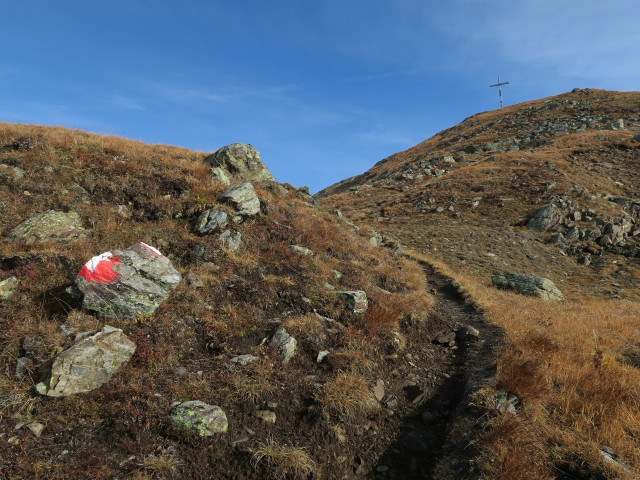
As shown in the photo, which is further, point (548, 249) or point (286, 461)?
point (548, 249)

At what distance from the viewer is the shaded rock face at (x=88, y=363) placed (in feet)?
19.6

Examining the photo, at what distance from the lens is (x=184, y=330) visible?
8.09 meters

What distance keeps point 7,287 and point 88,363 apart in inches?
131

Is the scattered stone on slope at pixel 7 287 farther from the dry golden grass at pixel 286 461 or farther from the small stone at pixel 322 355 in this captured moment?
the small stone at pixel 322 355

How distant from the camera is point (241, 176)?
19297mm

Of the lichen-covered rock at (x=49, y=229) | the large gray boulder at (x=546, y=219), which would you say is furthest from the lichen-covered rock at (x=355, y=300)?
the large gray boulder at (x=546, y=219)

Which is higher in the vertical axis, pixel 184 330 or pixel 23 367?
pixel 23 367

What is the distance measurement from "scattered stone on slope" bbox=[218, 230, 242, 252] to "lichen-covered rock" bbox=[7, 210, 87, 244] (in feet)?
13.4

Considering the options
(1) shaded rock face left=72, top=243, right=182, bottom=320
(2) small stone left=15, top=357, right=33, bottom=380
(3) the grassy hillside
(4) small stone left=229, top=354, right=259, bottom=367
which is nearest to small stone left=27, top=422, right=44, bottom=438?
(2) small stone left=15, top=357, right=33, bottom=380

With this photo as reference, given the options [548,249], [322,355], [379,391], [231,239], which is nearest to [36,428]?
[322,355]

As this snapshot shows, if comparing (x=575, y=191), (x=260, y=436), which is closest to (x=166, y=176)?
(x=260, y=436)

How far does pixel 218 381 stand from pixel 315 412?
2.08 metres

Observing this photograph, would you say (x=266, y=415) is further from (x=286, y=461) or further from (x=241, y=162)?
(x=241, y=162)

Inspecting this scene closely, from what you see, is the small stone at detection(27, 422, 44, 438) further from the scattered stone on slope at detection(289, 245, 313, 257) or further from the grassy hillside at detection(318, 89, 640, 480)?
the scattered stone on slope at detection(289, 245, 313, 257)
